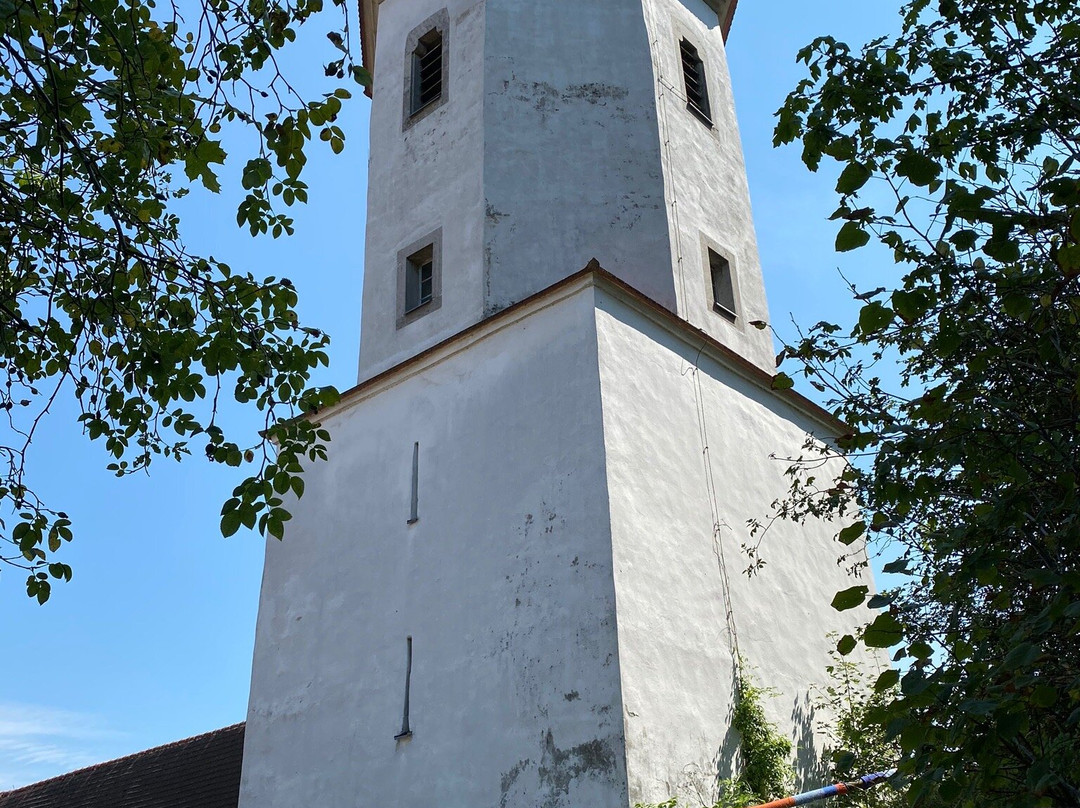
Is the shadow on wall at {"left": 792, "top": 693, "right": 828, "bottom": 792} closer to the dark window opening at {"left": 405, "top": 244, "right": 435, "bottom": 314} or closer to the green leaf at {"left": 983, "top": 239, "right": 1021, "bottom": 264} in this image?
the dark window opening at {"left": 405, "top": 244, "right": 435, "bottom": 314}

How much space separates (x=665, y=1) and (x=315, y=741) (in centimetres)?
1126

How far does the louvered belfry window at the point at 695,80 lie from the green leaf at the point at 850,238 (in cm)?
1201

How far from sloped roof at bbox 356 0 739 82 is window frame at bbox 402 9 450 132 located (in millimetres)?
1442

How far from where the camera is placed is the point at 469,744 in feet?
33.1

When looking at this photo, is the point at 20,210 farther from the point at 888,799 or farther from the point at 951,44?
the point at 888,799

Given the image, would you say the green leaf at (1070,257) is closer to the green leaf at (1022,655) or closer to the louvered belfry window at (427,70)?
the green leaf at (1022,655)

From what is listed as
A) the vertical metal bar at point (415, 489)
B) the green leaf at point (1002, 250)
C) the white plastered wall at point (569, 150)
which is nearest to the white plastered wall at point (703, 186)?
the white plastered wall at point (569, 150)

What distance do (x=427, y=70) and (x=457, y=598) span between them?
8.34 meters

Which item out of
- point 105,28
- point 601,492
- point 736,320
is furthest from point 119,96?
point 736,320

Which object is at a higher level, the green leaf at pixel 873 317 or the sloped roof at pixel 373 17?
the sloped roof at pixel 373 17

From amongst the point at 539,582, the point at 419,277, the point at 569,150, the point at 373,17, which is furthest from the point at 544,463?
the point at 373,17

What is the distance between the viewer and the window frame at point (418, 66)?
15328 mm

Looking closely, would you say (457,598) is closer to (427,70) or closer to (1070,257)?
(1070,257)

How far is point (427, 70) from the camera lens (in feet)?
52.2
